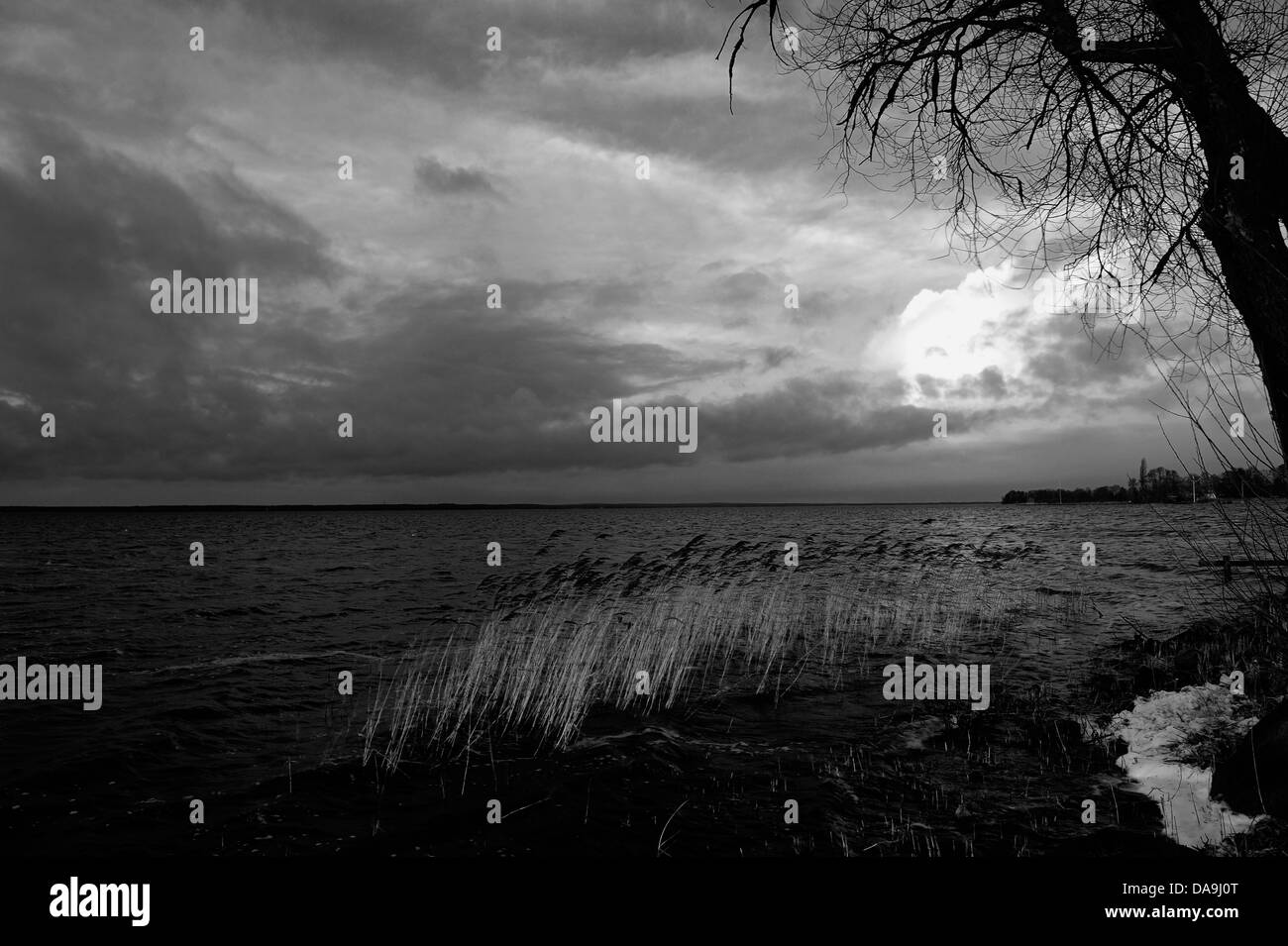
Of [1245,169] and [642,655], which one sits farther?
[642,655]

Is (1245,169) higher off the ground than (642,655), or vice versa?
(1245,169)

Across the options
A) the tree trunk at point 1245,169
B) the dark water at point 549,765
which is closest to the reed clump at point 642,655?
the dark water at point 549,765

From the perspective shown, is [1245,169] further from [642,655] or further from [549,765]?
[642,655]

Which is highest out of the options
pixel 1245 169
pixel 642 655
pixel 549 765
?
pixel 1245 169

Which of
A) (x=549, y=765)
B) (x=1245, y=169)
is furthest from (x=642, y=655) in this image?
(x=1245, y=169)

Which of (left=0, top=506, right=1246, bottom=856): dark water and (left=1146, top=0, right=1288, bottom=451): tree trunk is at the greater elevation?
(left=1146, top=0, right=1288, bottom=451): tree trunk

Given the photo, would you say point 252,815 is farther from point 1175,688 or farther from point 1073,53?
point 1175,688

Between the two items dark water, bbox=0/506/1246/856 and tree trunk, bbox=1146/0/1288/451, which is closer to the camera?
tree trunk, bbox=1146/0/1288/451

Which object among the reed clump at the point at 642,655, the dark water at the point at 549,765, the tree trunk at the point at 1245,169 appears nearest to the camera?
the tree trunk at the point at 1245,169

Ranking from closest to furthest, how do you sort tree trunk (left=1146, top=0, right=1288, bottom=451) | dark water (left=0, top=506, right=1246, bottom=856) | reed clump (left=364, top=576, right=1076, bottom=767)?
Answer: tree trunk (left=1146, top=0, right=1288, bottom=451), dark water (left=0, top=506, right=1246, bottom=856), reed clump (left=364, top=576, right=1076, bottom=767)

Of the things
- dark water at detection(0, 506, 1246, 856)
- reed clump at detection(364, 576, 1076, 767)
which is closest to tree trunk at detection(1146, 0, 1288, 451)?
dark water at detection(0, 506, 1246, 856)

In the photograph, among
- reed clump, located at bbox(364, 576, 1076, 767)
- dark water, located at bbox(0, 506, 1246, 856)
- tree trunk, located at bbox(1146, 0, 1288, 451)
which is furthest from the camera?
reed clump, located at bbox(364, 576, 1076, 767)

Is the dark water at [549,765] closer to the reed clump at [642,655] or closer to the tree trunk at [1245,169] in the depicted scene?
the reed clump at [642,655]

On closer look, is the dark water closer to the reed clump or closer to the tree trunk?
the reed clump
